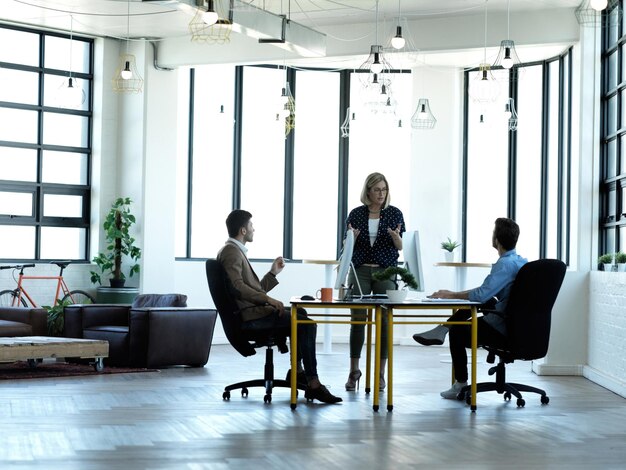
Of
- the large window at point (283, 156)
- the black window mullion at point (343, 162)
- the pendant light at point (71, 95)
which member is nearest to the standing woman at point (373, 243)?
the pendant light at point (71, 95)

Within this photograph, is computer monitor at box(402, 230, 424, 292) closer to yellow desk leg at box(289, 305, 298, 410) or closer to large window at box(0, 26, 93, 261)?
yellow desk leg at box(289, 305, 298, 410)

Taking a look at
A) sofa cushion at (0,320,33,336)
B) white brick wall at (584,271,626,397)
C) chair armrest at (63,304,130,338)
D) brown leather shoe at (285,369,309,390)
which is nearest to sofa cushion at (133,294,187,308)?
chair armrest at (63,304,130,338)

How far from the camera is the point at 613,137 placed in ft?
28.1

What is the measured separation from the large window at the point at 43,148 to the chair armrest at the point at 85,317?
2.14 metres

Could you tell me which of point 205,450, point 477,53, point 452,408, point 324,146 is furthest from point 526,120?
point 205,450

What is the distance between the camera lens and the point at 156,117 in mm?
11070

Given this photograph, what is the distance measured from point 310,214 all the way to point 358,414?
6.29 m

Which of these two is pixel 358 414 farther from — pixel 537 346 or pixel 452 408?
pixel 537 346

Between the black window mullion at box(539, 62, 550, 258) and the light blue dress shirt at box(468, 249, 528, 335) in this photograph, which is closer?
the light blue dress shirt at box(468, 249, 528, 335)

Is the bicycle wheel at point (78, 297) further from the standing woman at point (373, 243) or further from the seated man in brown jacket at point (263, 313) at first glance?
the seated man in brown jacket at point (263, 313)

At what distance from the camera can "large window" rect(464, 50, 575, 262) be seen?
11.0 meters

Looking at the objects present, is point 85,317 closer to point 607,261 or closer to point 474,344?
point 474,344

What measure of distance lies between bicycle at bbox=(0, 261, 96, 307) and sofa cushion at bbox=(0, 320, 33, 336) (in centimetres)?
149

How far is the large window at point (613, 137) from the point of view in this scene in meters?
8.38
